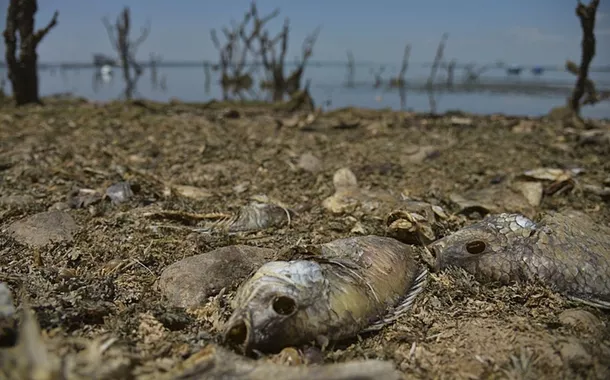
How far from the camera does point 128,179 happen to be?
5301 millimetres

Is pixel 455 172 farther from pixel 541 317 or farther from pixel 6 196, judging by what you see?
pixel 6 196

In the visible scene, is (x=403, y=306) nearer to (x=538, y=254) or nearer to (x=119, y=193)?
(x=538, y=254)

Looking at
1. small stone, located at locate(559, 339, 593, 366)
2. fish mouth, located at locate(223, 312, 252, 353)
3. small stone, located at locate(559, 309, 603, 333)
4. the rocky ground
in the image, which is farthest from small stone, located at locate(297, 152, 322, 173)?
small stone, located at locate(559, 339, 593, 366)

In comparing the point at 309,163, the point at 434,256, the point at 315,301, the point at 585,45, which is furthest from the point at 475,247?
the point at 585,45

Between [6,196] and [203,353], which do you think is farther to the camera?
[6,196]

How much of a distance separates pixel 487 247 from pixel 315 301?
1.40m

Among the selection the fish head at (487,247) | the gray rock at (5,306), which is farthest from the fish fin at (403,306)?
the gray rock at (5,306)

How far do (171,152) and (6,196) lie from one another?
2373 millimetres

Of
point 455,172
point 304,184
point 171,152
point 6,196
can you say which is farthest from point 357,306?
point 171,152

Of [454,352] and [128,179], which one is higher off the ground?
[128,179]

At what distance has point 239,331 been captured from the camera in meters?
2.44

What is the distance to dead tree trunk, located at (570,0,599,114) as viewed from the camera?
9.52 m

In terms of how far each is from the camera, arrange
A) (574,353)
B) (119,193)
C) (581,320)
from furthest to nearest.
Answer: (119,193) < (581,320) < (574,353)

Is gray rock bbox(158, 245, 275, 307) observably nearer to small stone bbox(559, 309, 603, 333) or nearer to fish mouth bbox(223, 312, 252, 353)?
fish mouth bbox(223, 312, 252, 353)
